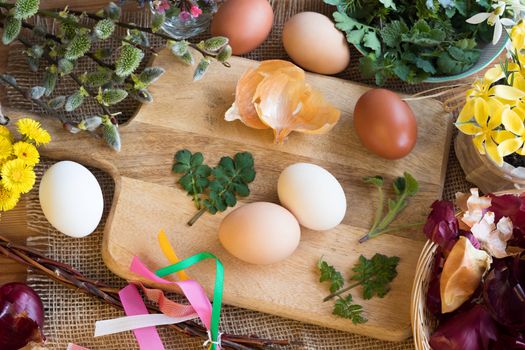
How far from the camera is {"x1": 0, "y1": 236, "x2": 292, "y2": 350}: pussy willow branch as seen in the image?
Result: 98cm

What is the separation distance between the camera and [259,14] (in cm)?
107

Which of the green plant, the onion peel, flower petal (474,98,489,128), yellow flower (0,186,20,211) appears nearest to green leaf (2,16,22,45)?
the green plant

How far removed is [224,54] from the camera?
103 cm

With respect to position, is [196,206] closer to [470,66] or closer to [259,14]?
[259,14]

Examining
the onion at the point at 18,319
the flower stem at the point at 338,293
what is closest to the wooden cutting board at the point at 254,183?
the flower stem at the point at 338,293

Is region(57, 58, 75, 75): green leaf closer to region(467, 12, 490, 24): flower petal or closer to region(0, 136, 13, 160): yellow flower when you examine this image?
region(0, 136, 13, 160): yellow flower

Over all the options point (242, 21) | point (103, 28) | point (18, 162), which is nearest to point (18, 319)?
point (18, 162)

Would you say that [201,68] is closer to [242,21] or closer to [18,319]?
[242,21]

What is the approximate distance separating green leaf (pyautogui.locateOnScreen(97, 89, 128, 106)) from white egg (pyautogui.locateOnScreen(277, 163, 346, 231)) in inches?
10.3

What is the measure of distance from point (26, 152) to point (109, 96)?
14 cm

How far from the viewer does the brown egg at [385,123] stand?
39.9 inches

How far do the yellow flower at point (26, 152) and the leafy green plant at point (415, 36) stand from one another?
50 centimetres

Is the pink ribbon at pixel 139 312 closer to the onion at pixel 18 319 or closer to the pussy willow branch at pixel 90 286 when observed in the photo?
the pussy willow branch at pixel 90 286

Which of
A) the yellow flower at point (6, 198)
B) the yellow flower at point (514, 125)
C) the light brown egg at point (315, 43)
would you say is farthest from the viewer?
the light brown egg at point (315, 43)
